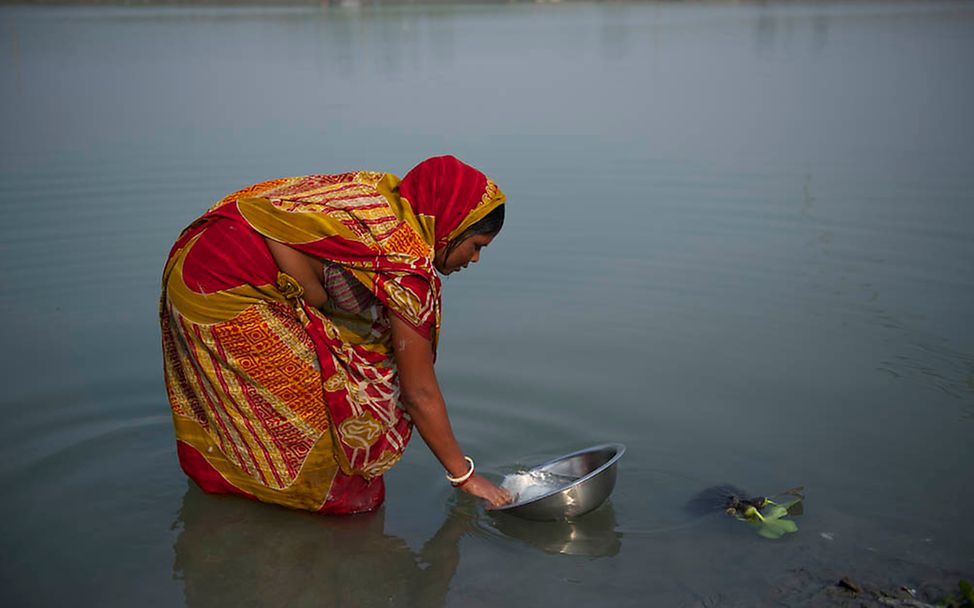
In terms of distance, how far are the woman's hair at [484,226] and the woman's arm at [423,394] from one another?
283 mm

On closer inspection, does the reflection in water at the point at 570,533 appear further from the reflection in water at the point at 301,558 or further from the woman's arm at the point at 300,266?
the woman's arm at the point at 300,266

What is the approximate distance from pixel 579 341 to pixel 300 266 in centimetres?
232

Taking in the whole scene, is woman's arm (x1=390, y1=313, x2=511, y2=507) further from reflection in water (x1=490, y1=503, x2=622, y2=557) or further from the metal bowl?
reflection in water (x1=490, y1=503, x2=622, y2=557)

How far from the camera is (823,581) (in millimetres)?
2848

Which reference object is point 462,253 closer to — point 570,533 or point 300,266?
point 300,266

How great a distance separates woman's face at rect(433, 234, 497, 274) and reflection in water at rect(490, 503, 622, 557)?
3.12 ft

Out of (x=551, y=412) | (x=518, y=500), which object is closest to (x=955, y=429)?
(x=551, y=412)

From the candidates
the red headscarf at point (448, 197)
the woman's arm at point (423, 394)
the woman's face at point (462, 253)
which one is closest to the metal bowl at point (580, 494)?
the woman's arm at point (423, 394)

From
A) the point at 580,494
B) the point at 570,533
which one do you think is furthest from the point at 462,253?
the point at 570,533

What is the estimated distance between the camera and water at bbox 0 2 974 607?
9.84ft

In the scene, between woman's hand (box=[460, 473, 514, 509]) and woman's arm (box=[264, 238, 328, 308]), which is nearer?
woman's arm (box=[264, 238, 328, 308])

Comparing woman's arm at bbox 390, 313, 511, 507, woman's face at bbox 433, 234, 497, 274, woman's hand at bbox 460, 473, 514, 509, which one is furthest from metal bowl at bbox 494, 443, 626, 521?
woman's face at bbox 433, 234, 497, 274

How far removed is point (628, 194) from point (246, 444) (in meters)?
5.11

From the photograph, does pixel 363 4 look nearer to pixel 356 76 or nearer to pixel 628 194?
pixel 356 76
